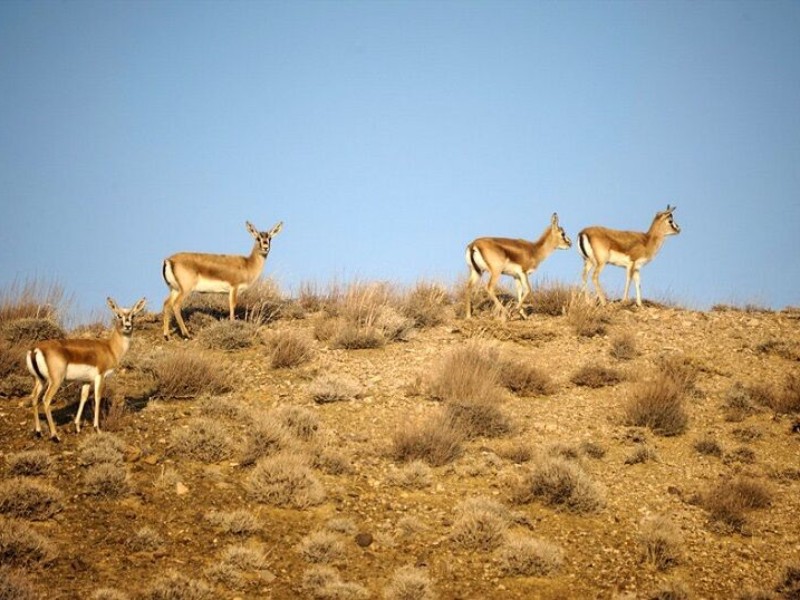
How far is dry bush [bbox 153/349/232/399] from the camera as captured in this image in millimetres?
14750

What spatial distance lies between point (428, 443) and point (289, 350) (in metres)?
4.88

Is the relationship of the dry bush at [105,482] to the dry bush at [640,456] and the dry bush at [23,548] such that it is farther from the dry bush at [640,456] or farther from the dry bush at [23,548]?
the dry bush at [640,456]

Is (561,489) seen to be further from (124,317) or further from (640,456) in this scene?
(124,317)

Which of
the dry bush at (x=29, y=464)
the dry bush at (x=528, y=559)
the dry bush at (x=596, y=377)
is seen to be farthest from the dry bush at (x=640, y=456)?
the dry bush at (x=29, y=464)

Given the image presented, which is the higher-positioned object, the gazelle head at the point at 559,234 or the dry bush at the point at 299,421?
the gazelle head at the point at 559,234

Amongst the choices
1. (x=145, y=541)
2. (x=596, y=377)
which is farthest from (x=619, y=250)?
(x=145, y=541)

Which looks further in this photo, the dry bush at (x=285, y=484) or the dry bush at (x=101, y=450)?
the dry bush at (x=101, y=450)

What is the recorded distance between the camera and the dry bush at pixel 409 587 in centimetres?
958

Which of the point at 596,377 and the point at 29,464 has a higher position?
the point at 596,377

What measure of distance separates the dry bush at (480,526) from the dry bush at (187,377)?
5.76 metres

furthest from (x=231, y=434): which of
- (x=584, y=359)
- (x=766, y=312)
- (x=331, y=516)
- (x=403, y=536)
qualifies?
(x=766, y=312)

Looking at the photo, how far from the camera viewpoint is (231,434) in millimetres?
13383

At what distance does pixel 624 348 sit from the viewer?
719 inches

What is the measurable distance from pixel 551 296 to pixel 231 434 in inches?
442
